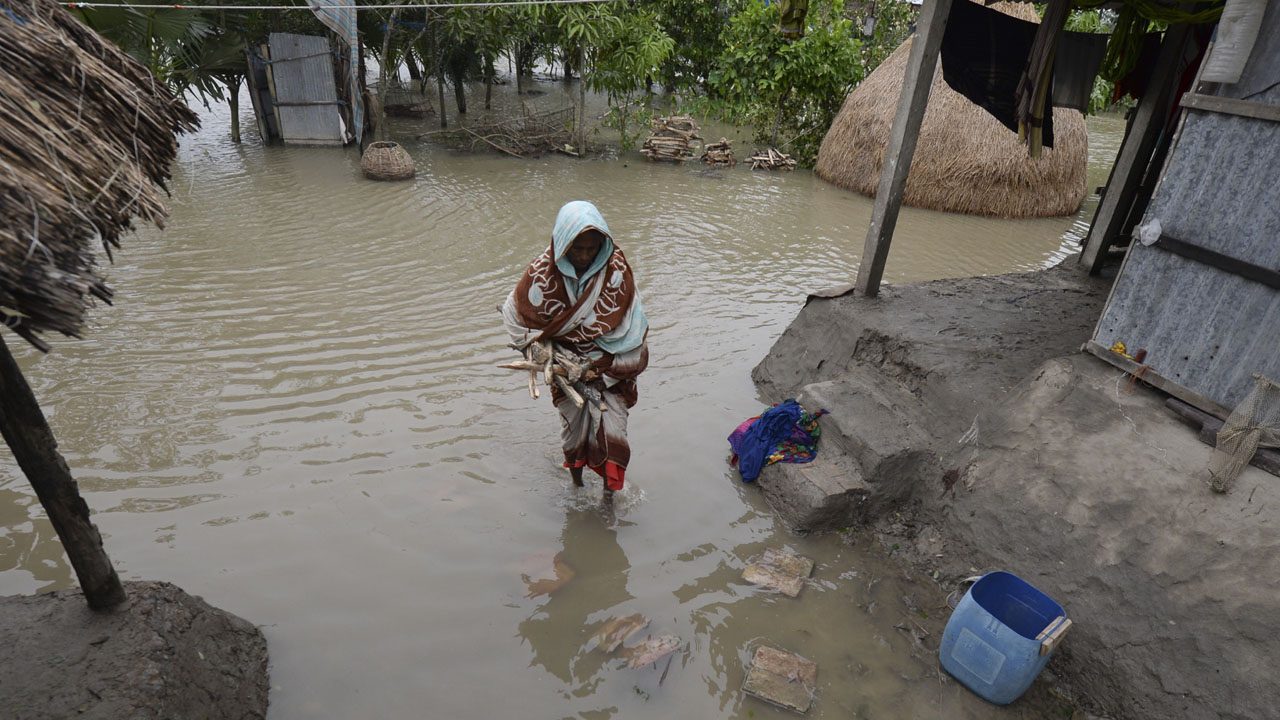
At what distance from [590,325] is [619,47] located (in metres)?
9.18

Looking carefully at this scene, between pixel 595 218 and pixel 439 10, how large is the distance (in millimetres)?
9596

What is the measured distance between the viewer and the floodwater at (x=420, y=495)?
2.96 metres

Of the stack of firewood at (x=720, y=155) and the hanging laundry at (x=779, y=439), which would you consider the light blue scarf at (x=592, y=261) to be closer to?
the hanging laundry at (x=779, y=439)

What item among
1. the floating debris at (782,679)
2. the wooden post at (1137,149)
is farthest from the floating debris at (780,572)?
the wooden post at (1137,149)

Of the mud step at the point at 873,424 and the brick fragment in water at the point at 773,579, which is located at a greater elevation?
the mud step at the point at 873,424

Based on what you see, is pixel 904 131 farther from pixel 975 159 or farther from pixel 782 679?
pixel 975 159

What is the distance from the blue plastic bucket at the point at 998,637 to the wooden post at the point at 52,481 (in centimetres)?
332

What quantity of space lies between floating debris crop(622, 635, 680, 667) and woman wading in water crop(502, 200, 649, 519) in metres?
0.87

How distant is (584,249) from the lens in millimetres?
3293

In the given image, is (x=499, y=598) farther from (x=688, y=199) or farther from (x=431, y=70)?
(x=431, y=70)

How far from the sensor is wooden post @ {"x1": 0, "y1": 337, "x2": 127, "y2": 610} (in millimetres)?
2010

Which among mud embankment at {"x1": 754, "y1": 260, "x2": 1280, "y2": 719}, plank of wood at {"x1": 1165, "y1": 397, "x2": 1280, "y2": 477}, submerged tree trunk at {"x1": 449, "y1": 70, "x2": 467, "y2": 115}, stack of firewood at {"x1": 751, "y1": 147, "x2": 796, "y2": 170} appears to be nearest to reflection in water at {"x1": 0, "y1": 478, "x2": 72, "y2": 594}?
mud embankment at {"x1": 754, "y1": 260, "x2": 1280, "y2": 719}

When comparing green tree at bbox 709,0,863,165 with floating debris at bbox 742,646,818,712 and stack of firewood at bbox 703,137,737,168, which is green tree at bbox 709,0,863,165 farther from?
floating debris at bbox 742,646,818,712

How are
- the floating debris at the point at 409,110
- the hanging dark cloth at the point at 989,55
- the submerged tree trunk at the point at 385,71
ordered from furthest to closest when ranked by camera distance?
the floating debris at the point at 409,110 → the submerged tree trunk at the point at 385,71 → the hanging dark cloth at the point at 989,55
